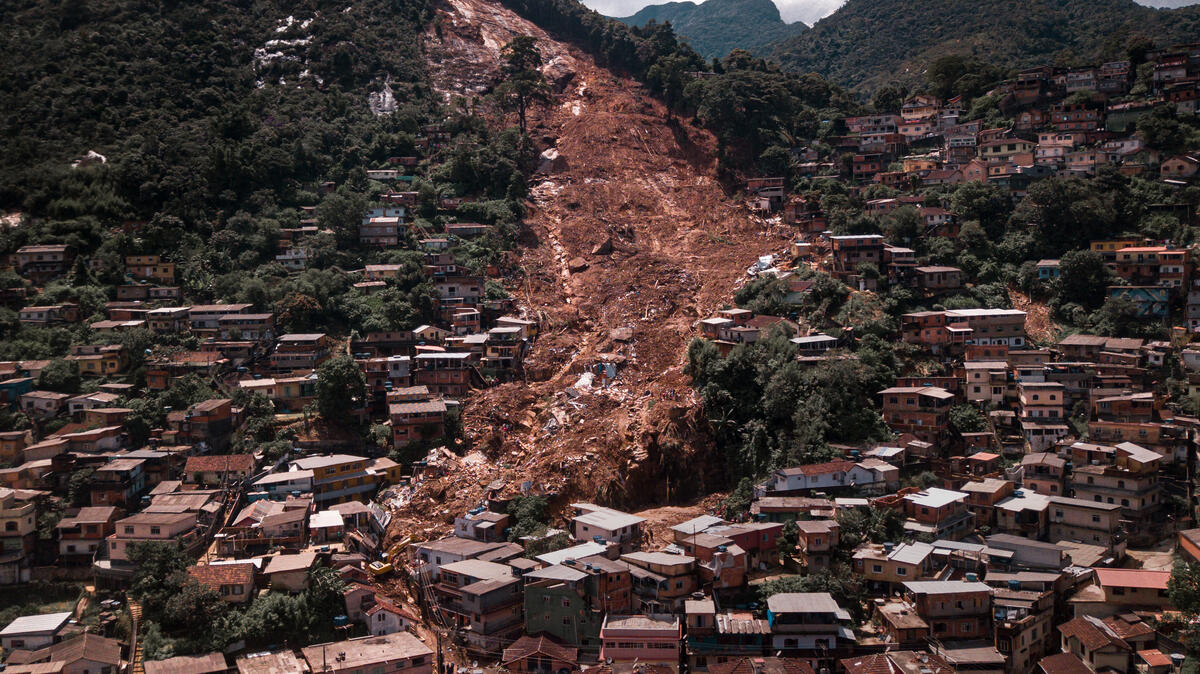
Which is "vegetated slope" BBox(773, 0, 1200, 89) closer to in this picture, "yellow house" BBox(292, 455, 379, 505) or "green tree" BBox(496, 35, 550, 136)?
"green tree" BBox(496, 35, 550, 136)

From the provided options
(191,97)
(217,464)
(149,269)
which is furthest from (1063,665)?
(191,97)

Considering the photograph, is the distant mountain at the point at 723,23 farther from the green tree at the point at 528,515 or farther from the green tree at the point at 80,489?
the green tree at the point at 80,489

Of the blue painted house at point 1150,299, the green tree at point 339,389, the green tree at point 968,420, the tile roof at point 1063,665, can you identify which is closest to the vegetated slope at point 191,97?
the green tree at point 339,389

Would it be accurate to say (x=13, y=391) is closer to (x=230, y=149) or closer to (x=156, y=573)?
(x=156, y=573)

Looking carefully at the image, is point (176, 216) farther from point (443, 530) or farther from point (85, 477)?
point (443, 530)

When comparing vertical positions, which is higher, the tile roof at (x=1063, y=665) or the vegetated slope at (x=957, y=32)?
the vegetated slope at (x=957, y=32)
